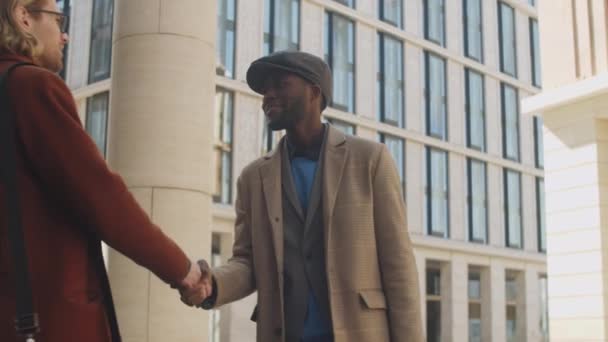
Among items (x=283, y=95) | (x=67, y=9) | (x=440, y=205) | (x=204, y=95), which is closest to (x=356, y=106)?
(x=440, y=205)

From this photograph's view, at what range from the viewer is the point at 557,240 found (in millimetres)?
13531

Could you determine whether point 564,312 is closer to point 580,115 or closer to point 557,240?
point 557,240

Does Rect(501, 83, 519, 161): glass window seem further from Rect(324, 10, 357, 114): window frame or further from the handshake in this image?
the handshake

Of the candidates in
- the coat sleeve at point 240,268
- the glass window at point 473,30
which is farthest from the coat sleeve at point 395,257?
the glass window at point 473,30

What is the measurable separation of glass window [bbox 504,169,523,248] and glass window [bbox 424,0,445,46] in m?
7.31

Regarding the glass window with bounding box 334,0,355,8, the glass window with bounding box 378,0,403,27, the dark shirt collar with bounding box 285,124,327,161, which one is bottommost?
the dark shirt collar with bounding box 285,124,327,161

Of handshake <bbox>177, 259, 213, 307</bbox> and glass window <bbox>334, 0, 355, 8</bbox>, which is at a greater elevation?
glass window <bbox>334, 0, 355, 8</bbox>

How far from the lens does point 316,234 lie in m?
3.72

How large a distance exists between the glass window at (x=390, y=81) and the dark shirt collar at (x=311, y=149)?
31.3m

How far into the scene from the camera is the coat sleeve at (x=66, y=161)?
8.48ft

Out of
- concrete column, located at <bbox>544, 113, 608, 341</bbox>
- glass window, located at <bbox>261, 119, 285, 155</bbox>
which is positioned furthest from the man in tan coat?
glass window, located at <bbox>261, 119, 285, 155</bbox>

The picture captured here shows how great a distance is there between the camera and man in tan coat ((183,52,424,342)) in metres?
3.60

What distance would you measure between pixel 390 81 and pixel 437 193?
5.17m

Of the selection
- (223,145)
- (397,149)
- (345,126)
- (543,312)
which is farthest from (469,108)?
(223,145)
